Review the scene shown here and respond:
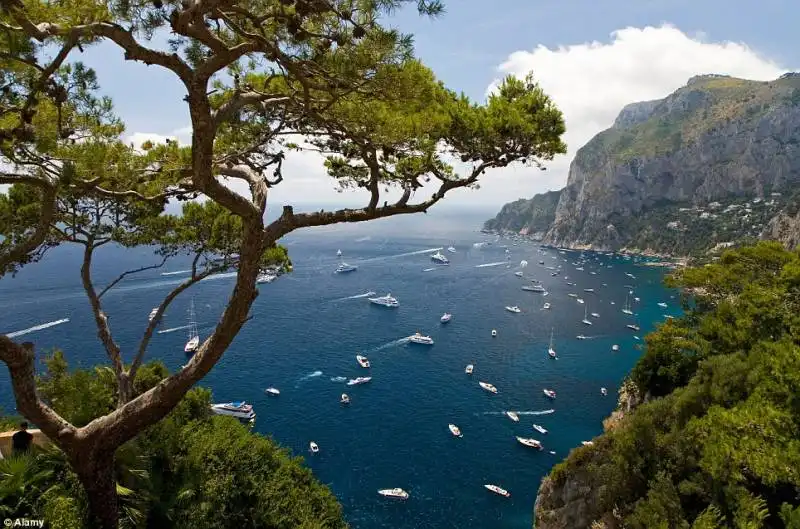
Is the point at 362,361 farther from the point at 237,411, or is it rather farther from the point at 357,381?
the point at 237,411

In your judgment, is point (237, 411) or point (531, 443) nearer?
point (531, 443)

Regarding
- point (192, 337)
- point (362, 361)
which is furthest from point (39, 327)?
point (362, 361)

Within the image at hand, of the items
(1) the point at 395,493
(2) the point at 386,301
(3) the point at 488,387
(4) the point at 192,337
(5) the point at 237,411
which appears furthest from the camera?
(2) the point at 386,301

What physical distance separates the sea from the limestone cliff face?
62217mm

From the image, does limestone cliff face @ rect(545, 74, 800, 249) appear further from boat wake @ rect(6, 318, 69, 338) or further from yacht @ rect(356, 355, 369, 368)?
boat wake @ rect(6, 318, 69, 338)

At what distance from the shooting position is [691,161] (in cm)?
12475

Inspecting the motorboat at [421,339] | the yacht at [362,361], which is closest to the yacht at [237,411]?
the yacht at [362,361]

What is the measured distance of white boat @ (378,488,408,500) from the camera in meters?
22.8

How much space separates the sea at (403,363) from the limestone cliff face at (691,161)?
62217 mm

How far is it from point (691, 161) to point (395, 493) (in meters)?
139

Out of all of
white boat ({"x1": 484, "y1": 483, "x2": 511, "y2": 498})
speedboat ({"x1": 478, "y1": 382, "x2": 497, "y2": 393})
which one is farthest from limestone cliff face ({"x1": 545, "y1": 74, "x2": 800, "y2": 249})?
white boat ({"x1": 484, "y1": 483, "x2": 511, "y2": 498})

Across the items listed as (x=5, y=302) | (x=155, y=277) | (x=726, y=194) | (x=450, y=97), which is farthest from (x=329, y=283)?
(x=726, y=194)

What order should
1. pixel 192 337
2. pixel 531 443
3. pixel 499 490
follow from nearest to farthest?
1. pixel 499 490
2. pixel 531 443
3. pixel 192 337

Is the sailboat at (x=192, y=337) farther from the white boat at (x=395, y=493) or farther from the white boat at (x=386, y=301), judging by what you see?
the white boat at (x=395, y=493)
